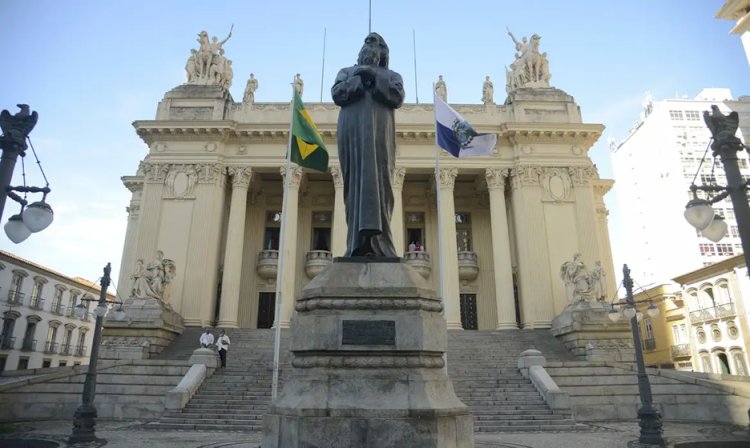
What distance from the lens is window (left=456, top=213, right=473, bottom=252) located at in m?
30.4

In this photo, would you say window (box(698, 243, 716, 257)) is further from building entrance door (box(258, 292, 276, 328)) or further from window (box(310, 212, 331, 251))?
building entrance door (box(258, 292, 276, 328))

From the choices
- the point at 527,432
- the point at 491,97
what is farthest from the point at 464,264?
the point at 527,432

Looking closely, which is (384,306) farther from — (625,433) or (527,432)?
(625,433)

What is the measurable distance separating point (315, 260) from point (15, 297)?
82.4 ft

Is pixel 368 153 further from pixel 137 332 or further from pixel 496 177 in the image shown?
pixel 496 177

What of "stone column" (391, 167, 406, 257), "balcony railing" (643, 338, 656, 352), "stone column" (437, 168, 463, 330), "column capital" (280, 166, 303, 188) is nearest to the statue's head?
"stone column" (437, 168, 463, 330)

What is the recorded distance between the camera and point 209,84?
28.6 meters

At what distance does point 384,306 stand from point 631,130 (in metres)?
67.4

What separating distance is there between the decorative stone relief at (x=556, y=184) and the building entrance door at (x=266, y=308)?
17.0 metres

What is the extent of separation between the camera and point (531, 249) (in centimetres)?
2562

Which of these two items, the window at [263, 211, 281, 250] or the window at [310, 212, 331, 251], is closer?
the window at [263, 211, 281, 250]

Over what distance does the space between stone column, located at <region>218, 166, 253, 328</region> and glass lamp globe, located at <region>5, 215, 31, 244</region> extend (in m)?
19.1

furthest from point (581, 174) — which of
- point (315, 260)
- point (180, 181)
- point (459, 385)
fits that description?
point (180, 181)

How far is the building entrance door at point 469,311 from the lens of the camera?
94.1 feet
